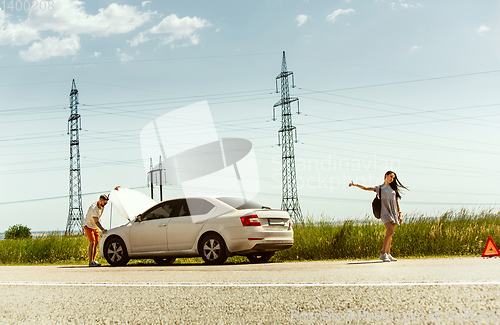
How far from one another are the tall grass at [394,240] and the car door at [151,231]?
142 inches

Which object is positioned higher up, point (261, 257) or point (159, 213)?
point (159, 213)

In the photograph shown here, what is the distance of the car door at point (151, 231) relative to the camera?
500 inches

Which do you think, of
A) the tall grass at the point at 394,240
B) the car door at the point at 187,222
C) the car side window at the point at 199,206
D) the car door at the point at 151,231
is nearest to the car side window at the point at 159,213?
the car door at the point at 151,231

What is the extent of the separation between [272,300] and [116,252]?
28.8 ft

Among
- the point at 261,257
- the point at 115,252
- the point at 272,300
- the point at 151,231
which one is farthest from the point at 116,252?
the point at 272,300

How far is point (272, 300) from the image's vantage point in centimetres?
554

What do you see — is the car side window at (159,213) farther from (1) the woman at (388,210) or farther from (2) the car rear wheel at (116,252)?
(1) the woman at (388,210)

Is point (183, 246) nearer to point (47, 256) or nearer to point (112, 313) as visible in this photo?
point (112, 313)

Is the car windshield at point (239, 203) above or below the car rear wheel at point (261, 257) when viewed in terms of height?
above

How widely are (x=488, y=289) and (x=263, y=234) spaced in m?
6.53

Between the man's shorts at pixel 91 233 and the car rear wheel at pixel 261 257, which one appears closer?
the car rear wheel at pixel 261 257

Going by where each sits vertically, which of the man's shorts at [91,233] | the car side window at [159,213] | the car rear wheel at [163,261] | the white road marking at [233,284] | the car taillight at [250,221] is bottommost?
the car rear wheel at [163,261]

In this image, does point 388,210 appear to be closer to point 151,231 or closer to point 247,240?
point 247,240

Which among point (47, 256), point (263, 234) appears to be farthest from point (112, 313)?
point (47, 256)
